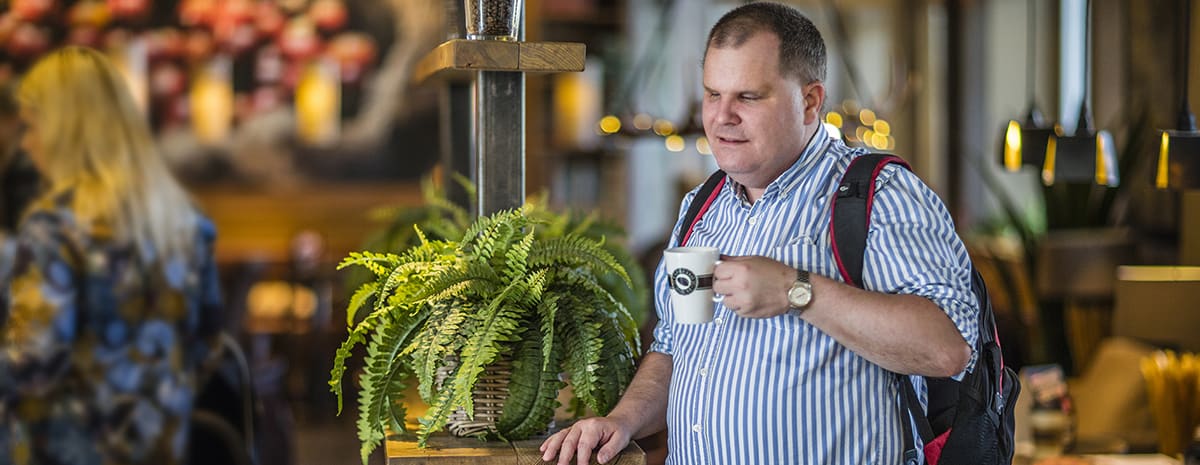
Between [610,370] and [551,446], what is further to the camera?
[610,370]

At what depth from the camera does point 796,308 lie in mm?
1706

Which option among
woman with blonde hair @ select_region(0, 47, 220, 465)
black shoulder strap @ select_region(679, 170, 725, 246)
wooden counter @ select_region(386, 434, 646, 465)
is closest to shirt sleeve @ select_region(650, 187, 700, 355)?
black shoulder strap @ select_region(679, 170, 725, 246)

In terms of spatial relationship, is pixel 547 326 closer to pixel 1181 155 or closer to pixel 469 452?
pixel 469 452

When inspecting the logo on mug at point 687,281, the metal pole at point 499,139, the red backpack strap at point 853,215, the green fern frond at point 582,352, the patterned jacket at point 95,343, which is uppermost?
the metal pole at point 499,139

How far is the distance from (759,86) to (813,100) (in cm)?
13

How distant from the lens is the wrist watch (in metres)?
1.70

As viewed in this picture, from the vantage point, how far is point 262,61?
8805mm

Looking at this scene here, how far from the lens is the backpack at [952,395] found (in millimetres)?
1844

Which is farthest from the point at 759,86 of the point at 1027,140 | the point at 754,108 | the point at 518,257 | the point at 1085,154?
the point at 1027,140

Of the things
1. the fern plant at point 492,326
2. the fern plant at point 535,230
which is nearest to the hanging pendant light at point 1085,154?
the fern plant at point 535,230

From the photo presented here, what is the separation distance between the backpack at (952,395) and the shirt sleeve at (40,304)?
233 centimetres

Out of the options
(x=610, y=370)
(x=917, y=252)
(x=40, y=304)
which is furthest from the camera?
(x=40, y=304)

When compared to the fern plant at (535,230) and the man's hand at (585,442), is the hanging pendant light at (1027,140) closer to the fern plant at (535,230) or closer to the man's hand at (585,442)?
the fern plant at (535,230)

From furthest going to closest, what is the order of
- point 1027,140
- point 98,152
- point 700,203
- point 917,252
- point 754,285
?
point 1027,140 → point 98,152 → point 700,203 → point 917,252 → point 754,285
